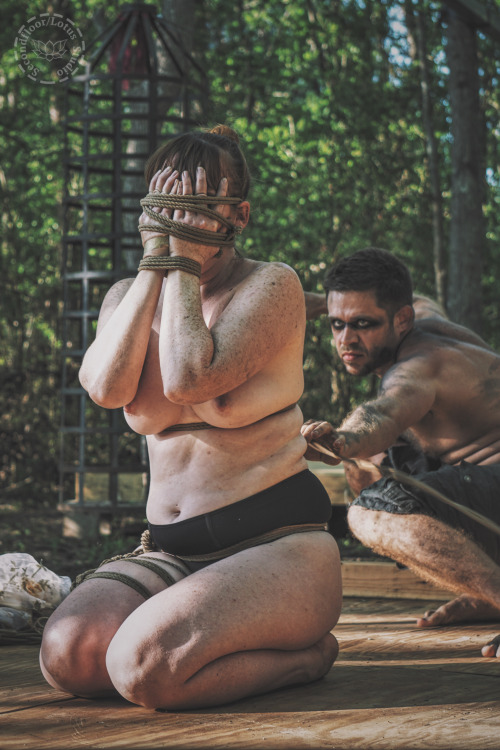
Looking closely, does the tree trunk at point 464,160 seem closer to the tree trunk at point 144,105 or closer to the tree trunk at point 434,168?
the tree trunk at point 434,168

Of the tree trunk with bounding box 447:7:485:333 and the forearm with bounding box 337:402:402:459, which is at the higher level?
the tree trunk with bounding box 447:7:485:333

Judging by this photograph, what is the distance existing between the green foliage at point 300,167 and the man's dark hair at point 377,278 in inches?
181

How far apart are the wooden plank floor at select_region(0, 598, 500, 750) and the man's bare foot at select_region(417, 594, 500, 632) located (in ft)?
1.46

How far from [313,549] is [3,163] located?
9.17 meters

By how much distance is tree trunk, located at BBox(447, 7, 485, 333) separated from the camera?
6441 mm

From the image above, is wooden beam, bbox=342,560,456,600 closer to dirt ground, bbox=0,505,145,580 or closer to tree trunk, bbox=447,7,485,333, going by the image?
dirt ground, bbox=0,505,145,580

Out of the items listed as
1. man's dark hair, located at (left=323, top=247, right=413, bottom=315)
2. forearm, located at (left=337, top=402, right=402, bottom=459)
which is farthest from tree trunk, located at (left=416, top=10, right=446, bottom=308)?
forearm, located at (left=337, top=402, right=402, bottom=459)

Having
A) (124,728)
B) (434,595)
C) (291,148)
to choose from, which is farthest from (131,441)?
(124,728)

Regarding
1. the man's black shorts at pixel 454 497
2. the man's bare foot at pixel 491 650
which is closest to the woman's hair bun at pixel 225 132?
the man's black shorts at pixel 454 497

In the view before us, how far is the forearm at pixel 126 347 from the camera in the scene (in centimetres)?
230

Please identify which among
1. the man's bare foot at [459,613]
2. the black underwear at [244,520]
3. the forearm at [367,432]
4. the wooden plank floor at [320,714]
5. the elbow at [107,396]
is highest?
the elbow at [107,396]

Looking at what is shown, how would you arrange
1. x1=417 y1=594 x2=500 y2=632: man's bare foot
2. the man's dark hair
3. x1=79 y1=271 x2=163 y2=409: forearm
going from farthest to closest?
the man's dark hair → x1=417 y1=594 x2=500 y2=632: man's bare foot → x1=79 y1=271 x2=163 y2=409: forearm

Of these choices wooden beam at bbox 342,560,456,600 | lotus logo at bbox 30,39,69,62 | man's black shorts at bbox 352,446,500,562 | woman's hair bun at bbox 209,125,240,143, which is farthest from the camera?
lotus logo at bbox 30,39,69,62

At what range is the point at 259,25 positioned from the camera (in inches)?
407
